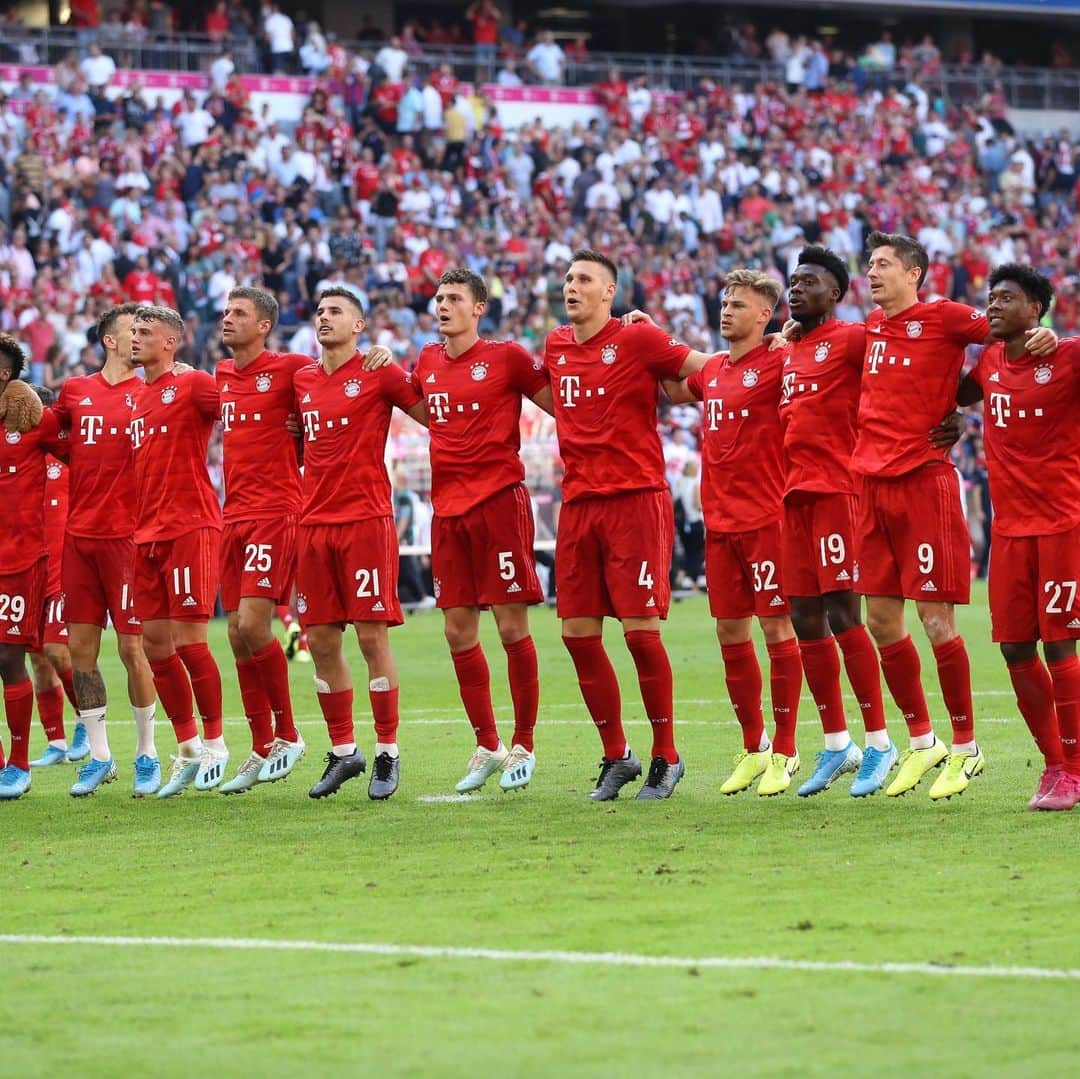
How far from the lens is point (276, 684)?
1162cm

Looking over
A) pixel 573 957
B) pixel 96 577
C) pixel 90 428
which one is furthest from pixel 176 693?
pixel 573 957

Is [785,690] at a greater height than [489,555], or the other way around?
[489,555]

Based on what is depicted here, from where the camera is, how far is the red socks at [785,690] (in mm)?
10828

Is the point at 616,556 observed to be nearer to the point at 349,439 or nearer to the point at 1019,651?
the point at 349,439

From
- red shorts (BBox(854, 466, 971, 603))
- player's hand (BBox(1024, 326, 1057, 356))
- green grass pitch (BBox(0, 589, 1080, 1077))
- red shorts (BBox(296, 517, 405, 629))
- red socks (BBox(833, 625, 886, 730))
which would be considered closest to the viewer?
green grass pitch (BBox(0, 589, 1080, 1077))

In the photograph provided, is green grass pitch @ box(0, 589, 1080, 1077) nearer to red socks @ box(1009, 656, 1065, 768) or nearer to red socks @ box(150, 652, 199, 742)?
red socks @ box(1009, 656, 1065, 768)

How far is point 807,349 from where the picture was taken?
35.0 feet

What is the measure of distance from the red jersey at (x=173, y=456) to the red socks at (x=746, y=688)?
283 cm

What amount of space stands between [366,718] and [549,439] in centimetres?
1266

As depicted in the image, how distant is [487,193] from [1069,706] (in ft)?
82.7

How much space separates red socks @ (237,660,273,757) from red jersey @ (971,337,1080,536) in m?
4.08

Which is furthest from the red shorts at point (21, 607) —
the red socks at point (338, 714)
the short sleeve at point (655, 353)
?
the short sleeve at point (655, 353)

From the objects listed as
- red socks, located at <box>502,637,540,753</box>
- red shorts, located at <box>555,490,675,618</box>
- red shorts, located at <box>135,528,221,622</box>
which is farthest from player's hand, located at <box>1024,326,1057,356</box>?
red shorts, located at <box>135,528,221,622</box>

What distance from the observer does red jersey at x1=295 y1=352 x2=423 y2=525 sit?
1111cm
